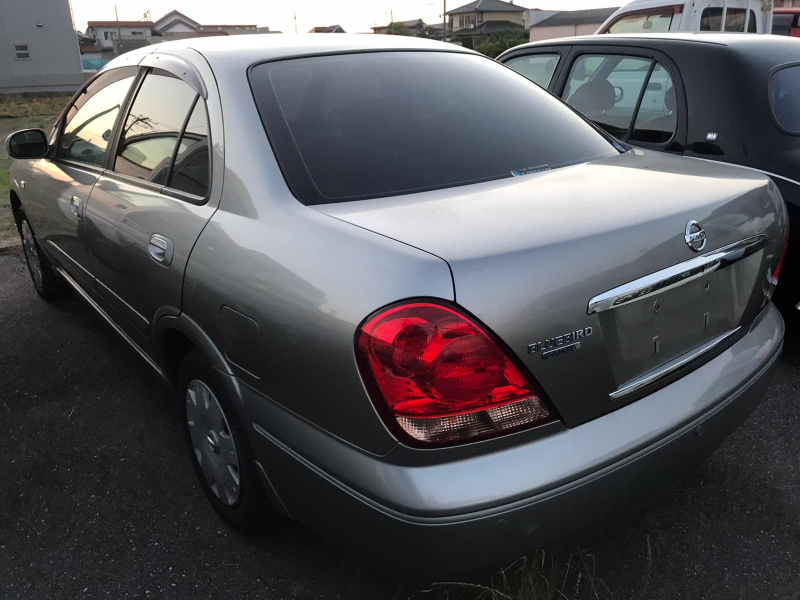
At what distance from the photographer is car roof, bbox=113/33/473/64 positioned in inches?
99.6

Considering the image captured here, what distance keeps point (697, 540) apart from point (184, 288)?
1.96 m

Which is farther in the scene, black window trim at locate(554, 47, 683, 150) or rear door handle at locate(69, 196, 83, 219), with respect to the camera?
black window trim at locate(554, 47, 683, 150)

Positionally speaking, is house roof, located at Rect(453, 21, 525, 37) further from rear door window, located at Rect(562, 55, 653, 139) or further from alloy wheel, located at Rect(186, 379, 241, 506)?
alloy wheel, located at Rect(186, 379, 241, 506)

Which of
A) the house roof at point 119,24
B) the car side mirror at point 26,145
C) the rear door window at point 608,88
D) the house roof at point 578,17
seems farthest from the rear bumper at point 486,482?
the house roof at point 119,24

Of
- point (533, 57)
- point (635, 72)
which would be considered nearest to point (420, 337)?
point (635, 72)

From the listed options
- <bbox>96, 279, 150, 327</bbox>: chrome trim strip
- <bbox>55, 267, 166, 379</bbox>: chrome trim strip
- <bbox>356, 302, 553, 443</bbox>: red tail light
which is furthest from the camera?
<bbox>55, 267, 166, 379</bbox>: chrome trim strip

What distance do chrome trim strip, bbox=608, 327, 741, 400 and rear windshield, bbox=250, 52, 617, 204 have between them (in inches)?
30.6

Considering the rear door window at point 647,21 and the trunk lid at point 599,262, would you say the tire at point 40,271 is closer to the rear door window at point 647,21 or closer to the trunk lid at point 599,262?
the trunk lid at point 599,262

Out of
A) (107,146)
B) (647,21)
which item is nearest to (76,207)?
(107,146)

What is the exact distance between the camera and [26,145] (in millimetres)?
3719

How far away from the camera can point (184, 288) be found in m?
2.32

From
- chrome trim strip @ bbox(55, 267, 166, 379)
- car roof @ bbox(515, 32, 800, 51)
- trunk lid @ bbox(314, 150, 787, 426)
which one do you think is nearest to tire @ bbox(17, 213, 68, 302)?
chrome trim strip @ bbox(55, 267, 166, 379)

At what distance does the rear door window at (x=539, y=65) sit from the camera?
496 centimetres

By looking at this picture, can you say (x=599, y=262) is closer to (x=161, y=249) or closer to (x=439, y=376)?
(x=439, y=376)
